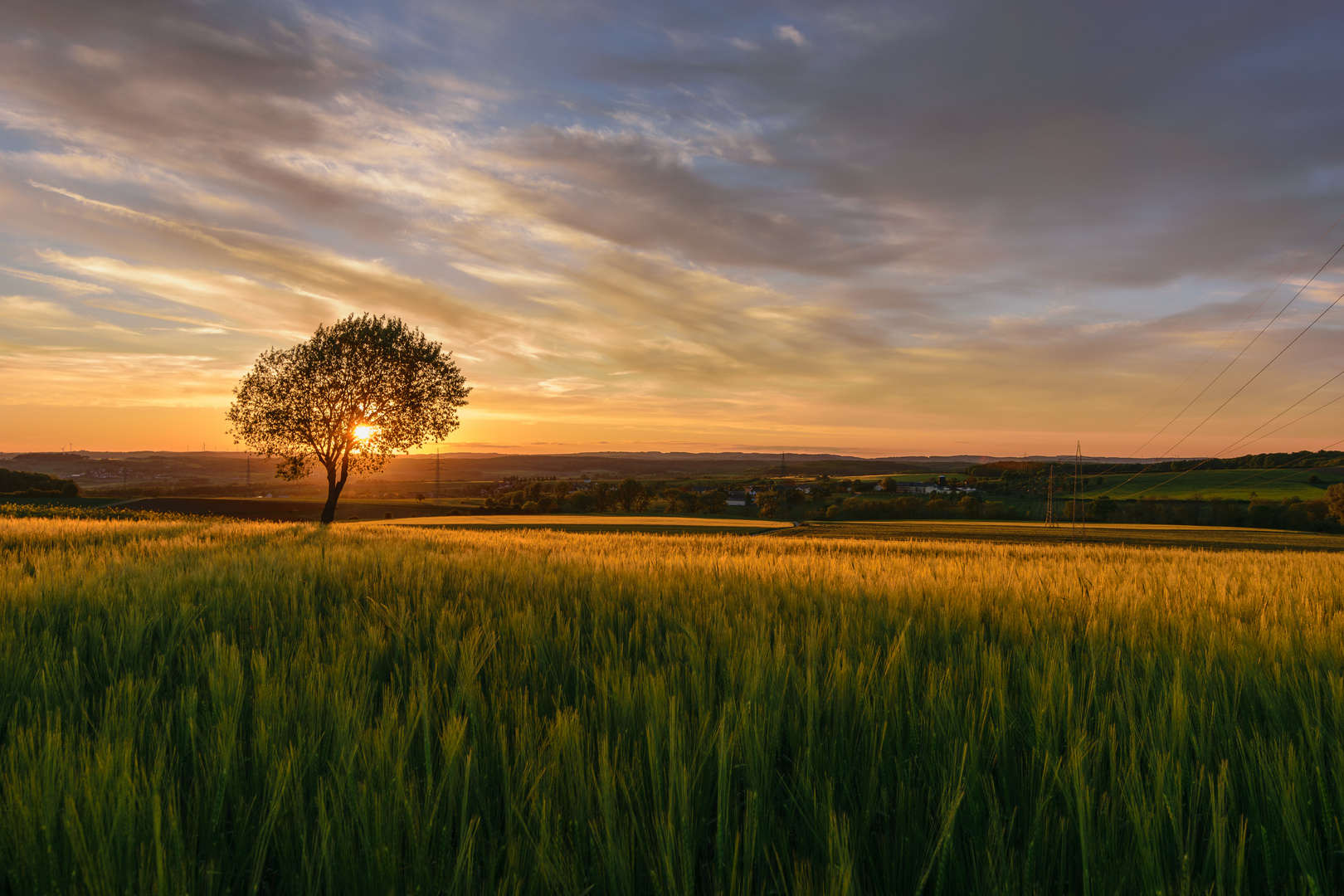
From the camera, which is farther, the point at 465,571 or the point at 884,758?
the point at 465,571

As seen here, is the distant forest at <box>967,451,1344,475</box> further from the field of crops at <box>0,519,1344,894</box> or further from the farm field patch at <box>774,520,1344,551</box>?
the field of crops at <box>0,519,1344,894</box>

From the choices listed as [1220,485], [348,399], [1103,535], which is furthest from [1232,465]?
[348,399]

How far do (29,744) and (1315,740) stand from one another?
402 centimetres

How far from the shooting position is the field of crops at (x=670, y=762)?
4.75ft

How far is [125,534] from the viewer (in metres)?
14.4

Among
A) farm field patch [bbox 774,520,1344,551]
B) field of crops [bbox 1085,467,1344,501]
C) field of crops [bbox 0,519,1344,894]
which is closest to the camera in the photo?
field of crops [bbox 0,519,1344,894]

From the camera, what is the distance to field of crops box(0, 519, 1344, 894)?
1447 millimetres

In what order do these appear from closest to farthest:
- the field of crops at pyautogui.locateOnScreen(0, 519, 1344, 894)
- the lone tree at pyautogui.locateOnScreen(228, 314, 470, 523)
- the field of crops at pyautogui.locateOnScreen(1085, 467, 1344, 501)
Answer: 1. the field of crops at pyautogui.locateOnScreen(0, 519, 1344, 894)
2. the lone tree at pyautogui.locateOnScreen(228, 314, 470, 523)
3. the field of crops at pyautogui.locateOnScreen(1085, 467, 1344, 501)

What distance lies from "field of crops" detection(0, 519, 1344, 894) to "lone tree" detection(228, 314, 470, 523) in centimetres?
3794

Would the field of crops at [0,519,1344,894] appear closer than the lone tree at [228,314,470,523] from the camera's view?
Yes

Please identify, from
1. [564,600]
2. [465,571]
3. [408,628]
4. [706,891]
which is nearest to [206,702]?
[408,628]

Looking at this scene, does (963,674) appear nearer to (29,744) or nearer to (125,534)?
(29,744)

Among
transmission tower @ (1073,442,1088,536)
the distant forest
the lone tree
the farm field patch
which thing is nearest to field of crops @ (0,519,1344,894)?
the lone tree

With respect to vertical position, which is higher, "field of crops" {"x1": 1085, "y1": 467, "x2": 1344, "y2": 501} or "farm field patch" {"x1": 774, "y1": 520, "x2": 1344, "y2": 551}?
"field of crops" {"x1": 1085, "y1": 467, "x2": 1344, "y2": 501}
